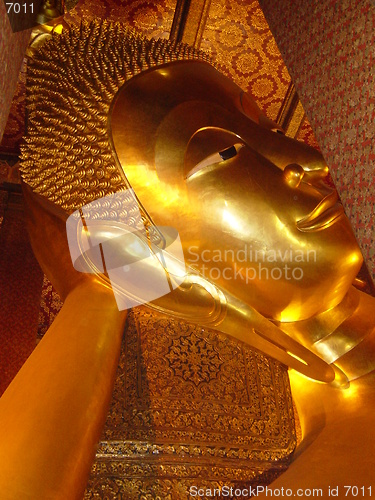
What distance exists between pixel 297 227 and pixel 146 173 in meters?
0.45

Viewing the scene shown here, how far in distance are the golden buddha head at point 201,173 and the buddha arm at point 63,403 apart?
30 centimetres

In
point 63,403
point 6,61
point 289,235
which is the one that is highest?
point 6,61

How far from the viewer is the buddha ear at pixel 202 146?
5.39 feet

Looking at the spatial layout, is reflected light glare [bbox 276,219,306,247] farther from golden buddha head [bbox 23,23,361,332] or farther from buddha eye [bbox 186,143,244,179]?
buddha eye [bbox 186,143,244,179]

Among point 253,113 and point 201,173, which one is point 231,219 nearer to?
point 201,173

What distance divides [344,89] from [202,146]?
58cm

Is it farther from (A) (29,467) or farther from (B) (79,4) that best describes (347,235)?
(B) (79,4)

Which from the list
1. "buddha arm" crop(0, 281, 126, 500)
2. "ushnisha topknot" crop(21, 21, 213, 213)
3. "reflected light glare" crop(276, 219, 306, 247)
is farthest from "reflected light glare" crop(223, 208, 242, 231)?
"buddha arm" crop(0, 281, 126, 500)

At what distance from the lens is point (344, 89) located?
114cm

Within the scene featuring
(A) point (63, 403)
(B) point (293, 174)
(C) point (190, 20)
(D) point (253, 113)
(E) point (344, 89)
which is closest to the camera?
(E) point (344, 89)

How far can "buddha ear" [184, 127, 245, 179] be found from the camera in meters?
1.64

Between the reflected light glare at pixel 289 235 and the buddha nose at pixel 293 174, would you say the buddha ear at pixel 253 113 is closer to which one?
the buddha nose at pixel 293 174

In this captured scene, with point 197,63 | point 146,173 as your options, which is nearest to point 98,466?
point 146,173

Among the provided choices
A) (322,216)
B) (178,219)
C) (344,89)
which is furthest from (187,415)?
(344,89)
